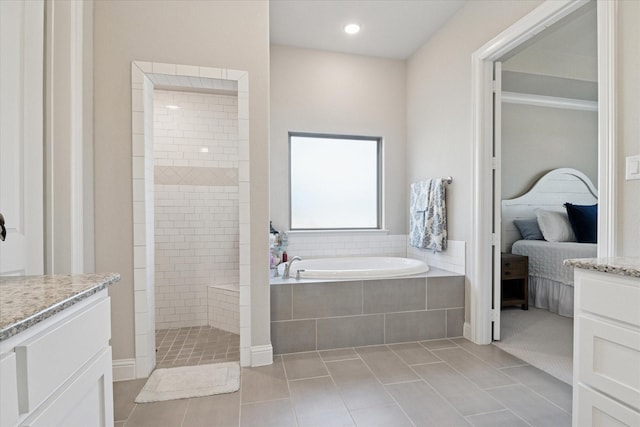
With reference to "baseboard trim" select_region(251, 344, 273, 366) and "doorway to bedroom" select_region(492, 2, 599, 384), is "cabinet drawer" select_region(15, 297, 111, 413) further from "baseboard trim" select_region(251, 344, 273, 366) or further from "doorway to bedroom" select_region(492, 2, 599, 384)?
"doorway to bedroom" select_region(492, 2, 599, 384)

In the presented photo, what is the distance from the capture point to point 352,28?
10.3ft

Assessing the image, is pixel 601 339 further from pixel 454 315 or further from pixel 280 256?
pixel 280 256

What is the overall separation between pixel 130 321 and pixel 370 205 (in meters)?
2.73

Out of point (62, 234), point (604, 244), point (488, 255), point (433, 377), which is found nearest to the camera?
point (604, 244)

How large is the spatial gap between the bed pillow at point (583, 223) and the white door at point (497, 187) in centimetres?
195

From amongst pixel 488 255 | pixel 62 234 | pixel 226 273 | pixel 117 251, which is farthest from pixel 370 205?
pixel 62 234

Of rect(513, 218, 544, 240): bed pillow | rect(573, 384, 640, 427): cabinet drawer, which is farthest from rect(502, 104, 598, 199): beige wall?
rect(573, 384, 640, 427): cabinet drawer

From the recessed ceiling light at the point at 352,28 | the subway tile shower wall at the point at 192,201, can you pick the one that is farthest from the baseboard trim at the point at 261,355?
the recessed ceiling light at the point at 352,28

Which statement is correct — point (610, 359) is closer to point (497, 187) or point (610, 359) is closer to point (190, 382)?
point (497, 187)

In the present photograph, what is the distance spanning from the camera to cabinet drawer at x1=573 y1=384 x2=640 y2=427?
1.12 meters

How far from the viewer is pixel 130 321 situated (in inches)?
84.1

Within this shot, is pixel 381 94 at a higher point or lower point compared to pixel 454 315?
higher

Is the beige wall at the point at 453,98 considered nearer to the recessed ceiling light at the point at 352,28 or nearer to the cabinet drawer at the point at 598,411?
the recessed ceiling light at the point at 352,28

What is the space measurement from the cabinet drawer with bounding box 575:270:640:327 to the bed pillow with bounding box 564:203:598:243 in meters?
3.16
